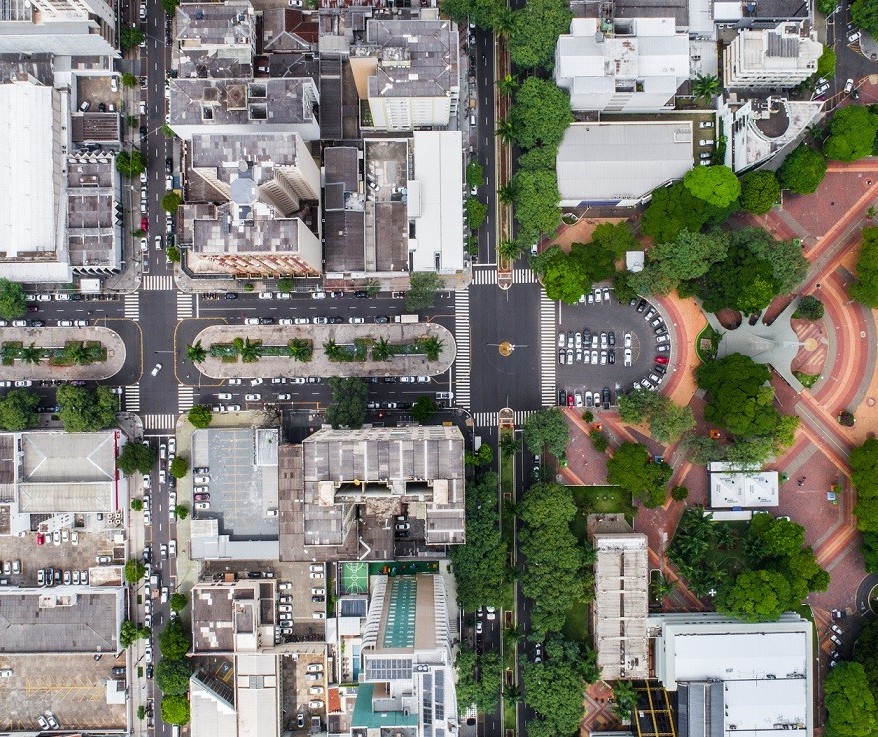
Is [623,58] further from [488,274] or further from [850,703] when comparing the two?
[850,703]

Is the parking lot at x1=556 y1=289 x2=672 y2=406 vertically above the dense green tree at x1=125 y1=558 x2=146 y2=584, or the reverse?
the parking lot at x1=556 y1=289 x2=672 y2=406

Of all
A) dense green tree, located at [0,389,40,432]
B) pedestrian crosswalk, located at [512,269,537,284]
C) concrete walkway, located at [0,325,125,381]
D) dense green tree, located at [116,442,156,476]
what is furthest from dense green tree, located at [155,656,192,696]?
pedestrian crosswalk, located at [512,269,537,284]

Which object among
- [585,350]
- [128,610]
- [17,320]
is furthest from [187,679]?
[585,350]

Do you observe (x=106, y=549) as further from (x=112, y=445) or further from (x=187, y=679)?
(x=187, y=679)

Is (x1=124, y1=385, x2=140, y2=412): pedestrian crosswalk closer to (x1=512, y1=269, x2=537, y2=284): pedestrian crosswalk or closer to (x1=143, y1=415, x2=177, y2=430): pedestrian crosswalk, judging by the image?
(x1=143, y1=415, x2=177, y2=430): pedestrian crosswalk

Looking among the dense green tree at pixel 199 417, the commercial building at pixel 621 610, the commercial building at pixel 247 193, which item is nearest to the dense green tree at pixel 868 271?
the commercial building at pixel 621 610

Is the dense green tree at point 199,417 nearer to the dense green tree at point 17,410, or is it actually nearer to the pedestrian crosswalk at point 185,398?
the pedestrian crosswalk at point 185,398
